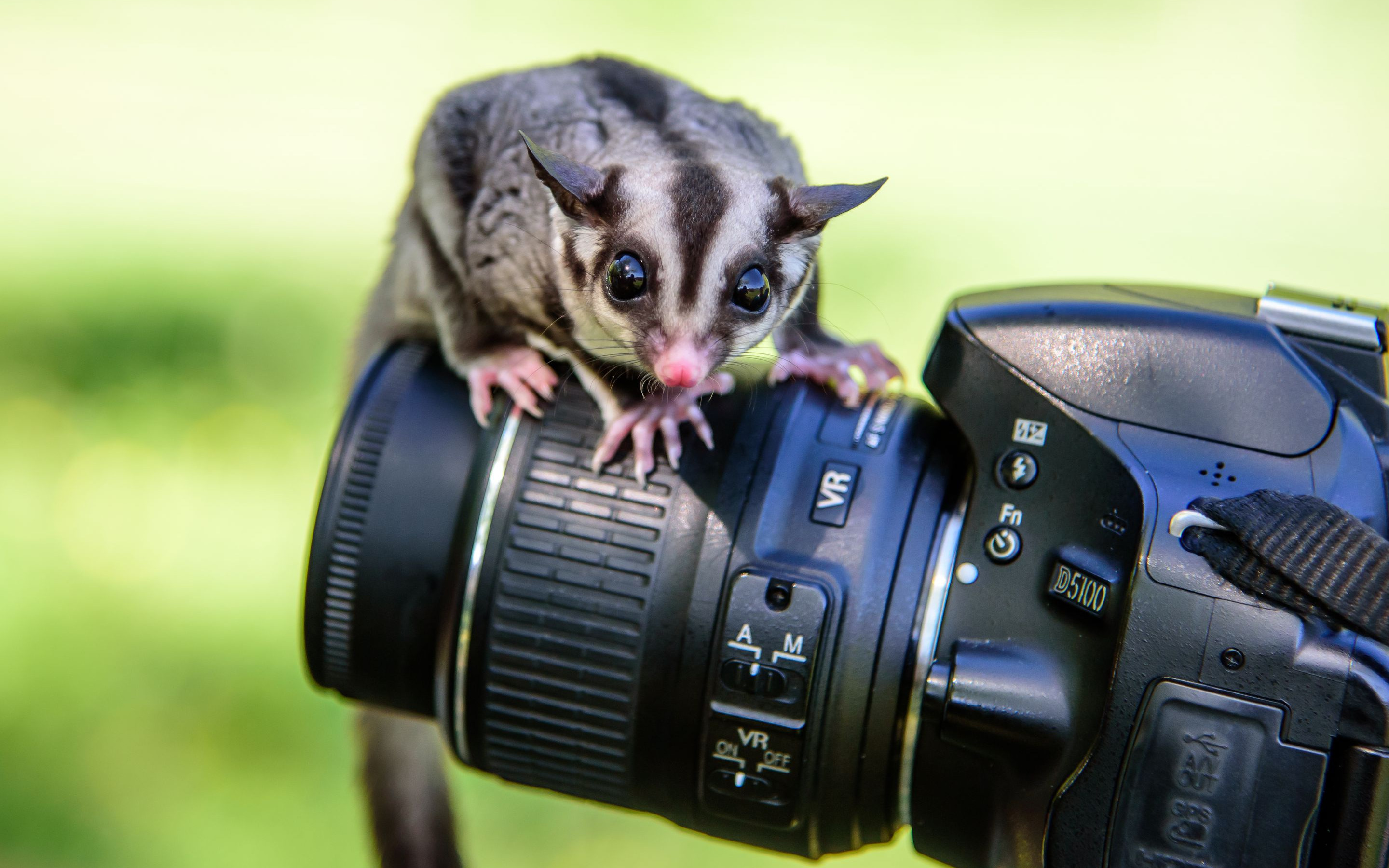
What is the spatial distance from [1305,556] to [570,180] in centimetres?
84

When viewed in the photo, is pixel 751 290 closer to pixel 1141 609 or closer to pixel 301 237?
pixel 1141 609

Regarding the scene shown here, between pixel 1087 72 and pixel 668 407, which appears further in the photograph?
pixel 1087 72

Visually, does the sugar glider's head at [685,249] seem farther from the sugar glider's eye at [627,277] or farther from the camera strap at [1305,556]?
the camera strap at [1305,556]

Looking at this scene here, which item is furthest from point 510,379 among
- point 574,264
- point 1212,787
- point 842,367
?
point 1212,787

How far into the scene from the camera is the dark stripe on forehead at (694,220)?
1.28m

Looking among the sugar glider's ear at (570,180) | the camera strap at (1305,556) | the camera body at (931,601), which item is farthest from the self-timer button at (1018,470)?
the sugar glider's ear at (570,180)

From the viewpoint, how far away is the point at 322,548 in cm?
142

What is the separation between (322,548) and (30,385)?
203cm

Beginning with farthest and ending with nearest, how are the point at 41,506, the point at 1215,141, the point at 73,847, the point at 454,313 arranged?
the point at 1215,141, the point at 41,506, the point at 73,847, the point at 454,313

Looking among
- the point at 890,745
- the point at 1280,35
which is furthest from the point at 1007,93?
the point at 890,745

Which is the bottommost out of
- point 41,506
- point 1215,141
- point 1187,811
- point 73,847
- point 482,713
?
point 73,847

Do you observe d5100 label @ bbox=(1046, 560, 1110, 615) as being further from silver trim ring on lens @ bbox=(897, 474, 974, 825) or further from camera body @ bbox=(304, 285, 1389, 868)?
silver trim ring on lens @ bbox=(897, 474, 974, 825)

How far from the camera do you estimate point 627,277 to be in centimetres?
131

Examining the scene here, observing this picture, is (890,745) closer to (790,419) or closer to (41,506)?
(790,419)
